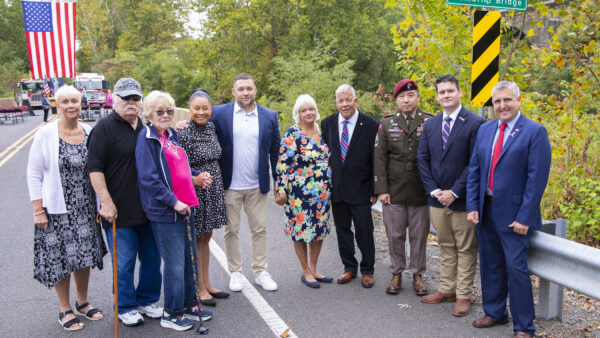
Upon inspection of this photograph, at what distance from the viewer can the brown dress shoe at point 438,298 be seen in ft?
15.5

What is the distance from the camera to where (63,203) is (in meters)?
4.29

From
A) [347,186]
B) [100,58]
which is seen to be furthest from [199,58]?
[100,58]

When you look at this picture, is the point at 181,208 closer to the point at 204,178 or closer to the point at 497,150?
the point at 204,178

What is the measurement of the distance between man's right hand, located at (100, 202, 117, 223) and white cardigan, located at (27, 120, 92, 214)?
1.20ft

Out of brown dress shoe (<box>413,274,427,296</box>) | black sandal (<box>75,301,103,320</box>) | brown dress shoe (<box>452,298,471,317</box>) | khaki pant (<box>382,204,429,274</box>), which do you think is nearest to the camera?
brown dress shoe (<box>452,298,471,317</box>)

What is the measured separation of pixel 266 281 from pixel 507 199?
2534mm

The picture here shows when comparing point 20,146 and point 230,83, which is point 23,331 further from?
point 230,83

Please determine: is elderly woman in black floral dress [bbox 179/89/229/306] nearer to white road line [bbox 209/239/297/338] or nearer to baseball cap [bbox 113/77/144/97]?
white road line [bbox 209/239/297/338]

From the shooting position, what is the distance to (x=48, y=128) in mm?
4305

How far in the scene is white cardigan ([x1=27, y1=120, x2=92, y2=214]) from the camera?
4242mm

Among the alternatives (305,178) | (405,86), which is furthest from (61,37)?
(405,86)

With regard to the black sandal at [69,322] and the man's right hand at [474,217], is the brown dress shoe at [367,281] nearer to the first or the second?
the man's right hand at [474,217]

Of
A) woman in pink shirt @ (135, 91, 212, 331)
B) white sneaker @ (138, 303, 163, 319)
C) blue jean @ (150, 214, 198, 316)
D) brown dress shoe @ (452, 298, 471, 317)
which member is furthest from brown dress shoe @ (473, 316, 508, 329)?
white sneaker @ (138, 303, 163, 319)

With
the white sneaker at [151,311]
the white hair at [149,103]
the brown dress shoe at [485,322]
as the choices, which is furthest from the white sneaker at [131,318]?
the brown dress shoe at [485,322]
